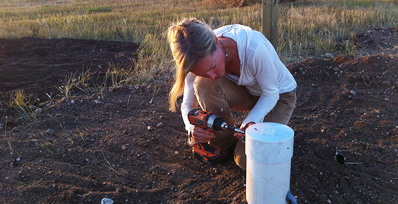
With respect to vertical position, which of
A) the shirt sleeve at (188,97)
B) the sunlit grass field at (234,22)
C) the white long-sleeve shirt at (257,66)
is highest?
the white long-sleeve shirt at (257,66)

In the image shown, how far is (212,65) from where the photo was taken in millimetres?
2004

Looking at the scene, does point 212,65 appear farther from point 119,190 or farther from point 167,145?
point 167,145

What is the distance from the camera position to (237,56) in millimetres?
2230

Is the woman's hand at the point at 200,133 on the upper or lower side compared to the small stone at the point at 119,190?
upper

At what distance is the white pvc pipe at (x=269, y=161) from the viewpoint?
1666mm

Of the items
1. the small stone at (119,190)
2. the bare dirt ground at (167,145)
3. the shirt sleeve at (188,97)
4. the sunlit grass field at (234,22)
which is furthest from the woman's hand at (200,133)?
the sunlit grass field at (234,22)

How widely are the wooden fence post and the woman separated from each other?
1.63 m

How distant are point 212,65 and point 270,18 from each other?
92.8 inches

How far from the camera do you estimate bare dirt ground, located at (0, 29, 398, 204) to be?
92.7 inches

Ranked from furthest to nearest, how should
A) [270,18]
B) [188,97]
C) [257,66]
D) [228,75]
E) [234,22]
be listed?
[234,22] < [270,18] < [188,97] < [228,75] < [257,66]

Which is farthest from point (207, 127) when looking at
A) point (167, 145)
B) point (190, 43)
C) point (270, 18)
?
point (270, 18)

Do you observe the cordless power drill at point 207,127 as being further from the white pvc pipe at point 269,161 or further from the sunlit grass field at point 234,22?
the sunlit grass field at point 234,22

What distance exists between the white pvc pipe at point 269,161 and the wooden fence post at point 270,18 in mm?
2560

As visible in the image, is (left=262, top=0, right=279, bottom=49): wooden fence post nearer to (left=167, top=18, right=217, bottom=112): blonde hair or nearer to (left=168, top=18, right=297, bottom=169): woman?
(left=168, top=18, right=297, bottom=169): woman
